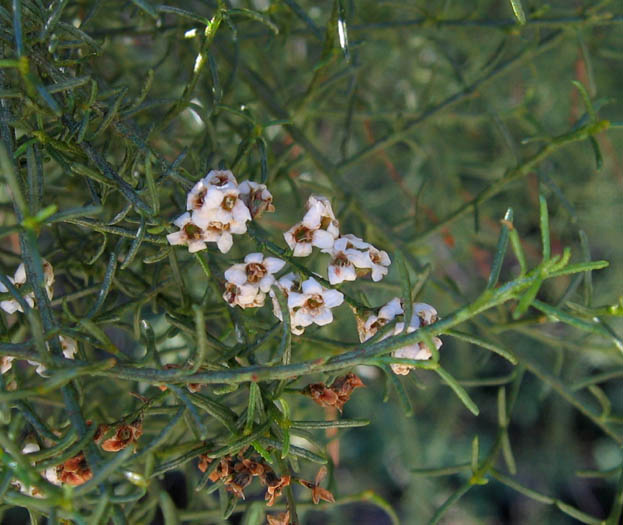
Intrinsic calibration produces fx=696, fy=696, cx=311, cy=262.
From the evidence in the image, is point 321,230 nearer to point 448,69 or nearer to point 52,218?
point 52,218

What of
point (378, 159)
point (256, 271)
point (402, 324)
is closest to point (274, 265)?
point (256, 271)

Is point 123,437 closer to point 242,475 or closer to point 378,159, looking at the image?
point 242,475

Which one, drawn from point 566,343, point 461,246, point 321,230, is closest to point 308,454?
point 321,230

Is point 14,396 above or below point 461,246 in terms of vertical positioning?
above

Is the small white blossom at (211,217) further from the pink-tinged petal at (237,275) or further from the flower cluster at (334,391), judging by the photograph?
the flower cluster at (334,391)

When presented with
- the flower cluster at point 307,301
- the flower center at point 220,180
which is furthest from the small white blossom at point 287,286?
the flower center at point 220,180

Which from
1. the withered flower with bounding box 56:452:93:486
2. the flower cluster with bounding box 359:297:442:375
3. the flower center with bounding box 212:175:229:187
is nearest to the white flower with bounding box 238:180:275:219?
the flower center with bounding box 212:175:229:187

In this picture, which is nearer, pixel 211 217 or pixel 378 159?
pixel 211 217
